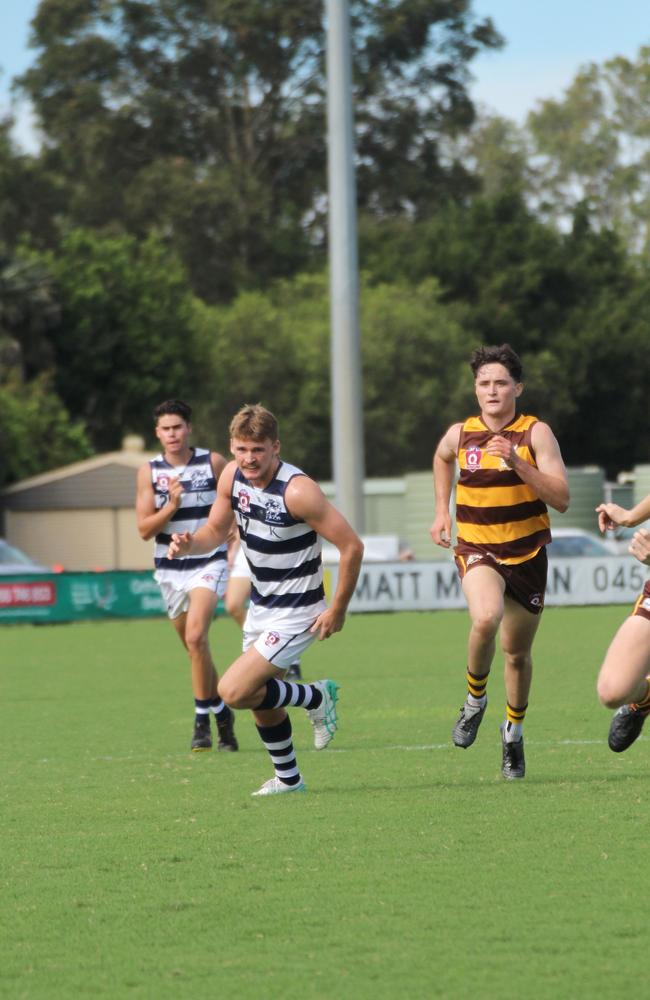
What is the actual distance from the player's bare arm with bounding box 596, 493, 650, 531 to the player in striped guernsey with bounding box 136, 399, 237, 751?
11.6 feet

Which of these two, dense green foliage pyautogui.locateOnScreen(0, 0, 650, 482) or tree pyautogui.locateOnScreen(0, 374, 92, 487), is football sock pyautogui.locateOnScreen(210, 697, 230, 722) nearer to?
tree pyautogui.locateOnScreen(0, 374, 92, 487)

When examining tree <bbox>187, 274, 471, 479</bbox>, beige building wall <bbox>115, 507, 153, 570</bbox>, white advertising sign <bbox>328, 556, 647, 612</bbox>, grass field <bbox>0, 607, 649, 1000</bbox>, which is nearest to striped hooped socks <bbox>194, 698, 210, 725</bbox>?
grass field <bbox>0, 607, 649, 1000</bbox>

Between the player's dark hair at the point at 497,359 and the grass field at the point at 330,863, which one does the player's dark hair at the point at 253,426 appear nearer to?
the player's dark hair at the point at 497,359

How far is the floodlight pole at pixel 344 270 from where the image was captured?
2827cm

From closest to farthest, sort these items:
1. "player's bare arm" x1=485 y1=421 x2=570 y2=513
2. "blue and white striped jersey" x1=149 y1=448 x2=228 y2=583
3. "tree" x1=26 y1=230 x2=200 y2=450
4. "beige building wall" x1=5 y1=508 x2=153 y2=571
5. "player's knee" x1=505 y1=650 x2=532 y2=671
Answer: "player's bare arm" x1=485 y1=421 x2=570 y2=513
"player's knee" x1=505 y1=650 x2=532 y2=671
"blue and white striped jersey" x1=149 y1=448 x2=228 y2=583
"beige building wall" x1=5 y1=508 x2=153 y2=571
"tree" x1=26 y1=230 x2=200 y2=450

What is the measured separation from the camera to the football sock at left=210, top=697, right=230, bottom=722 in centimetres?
1094

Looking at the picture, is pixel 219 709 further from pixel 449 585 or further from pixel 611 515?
pixel 449 585

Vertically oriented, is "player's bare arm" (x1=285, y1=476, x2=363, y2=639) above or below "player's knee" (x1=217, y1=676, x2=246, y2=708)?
above

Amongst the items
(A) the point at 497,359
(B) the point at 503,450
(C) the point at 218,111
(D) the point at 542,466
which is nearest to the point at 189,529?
(A) the point at 497,359

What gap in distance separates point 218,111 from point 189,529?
53.6 m

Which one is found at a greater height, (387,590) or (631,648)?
(631,648)

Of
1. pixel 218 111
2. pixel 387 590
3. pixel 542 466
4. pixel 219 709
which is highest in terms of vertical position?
pixel 218 111

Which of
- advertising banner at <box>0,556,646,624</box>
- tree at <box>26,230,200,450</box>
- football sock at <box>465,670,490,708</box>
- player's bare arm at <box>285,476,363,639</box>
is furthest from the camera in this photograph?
tree at <box>26,230,200,450</box>

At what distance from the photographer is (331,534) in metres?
8.29
